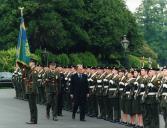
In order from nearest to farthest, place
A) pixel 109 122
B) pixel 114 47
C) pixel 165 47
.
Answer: pixel 109 122
pixel 114 47
pixel 165 47

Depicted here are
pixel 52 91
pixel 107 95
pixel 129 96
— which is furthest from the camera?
pixel 52 91

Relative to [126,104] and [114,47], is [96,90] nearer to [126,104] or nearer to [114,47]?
[126,104]

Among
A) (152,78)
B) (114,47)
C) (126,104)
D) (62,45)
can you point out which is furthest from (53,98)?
(114,47)

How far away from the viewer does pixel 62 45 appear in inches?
2456

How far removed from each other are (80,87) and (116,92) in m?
1.94

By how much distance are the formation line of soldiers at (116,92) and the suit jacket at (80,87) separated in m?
0.43

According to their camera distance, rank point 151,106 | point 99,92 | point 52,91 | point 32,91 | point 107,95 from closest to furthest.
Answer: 1. point 151,106
2. point 32,91
3. point 107,95
4. point 52,91
5. point 99,92

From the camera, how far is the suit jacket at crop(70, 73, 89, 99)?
23500 mm

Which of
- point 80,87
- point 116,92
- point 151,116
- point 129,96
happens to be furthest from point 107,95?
point 151,116

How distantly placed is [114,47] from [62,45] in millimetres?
7360

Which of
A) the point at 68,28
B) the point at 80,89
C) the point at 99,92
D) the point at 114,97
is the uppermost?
the point at 68,28

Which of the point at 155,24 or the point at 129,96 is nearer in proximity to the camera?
the point at 129,96

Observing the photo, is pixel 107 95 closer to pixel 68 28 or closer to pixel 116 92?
pixel 116 92

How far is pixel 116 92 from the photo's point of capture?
21984mm
